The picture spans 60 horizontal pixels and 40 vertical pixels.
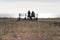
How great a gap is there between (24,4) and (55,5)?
516 millimetres

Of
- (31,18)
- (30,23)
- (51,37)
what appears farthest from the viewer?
(31,18)

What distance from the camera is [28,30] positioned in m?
3.03

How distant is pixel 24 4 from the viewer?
3637 millimetres

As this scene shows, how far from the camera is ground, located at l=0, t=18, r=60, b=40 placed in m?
2.92

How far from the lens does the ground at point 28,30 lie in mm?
2922

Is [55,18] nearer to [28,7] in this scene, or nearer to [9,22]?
[28,7]

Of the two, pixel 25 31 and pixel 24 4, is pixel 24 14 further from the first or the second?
pixel 25 31

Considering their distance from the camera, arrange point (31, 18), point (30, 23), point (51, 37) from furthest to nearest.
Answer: point (31, 18) → point (30, 23) → point (51, 37)

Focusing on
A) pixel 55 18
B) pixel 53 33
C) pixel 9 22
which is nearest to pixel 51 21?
pixel 55 18

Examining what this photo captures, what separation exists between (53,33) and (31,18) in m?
0.60

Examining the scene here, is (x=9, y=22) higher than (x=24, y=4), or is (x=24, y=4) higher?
(x=24, y=4)

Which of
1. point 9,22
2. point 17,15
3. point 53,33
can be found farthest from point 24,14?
point 53,33

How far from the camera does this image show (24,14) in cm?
350

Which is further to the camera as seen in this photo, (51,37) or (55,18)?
(55,18)
